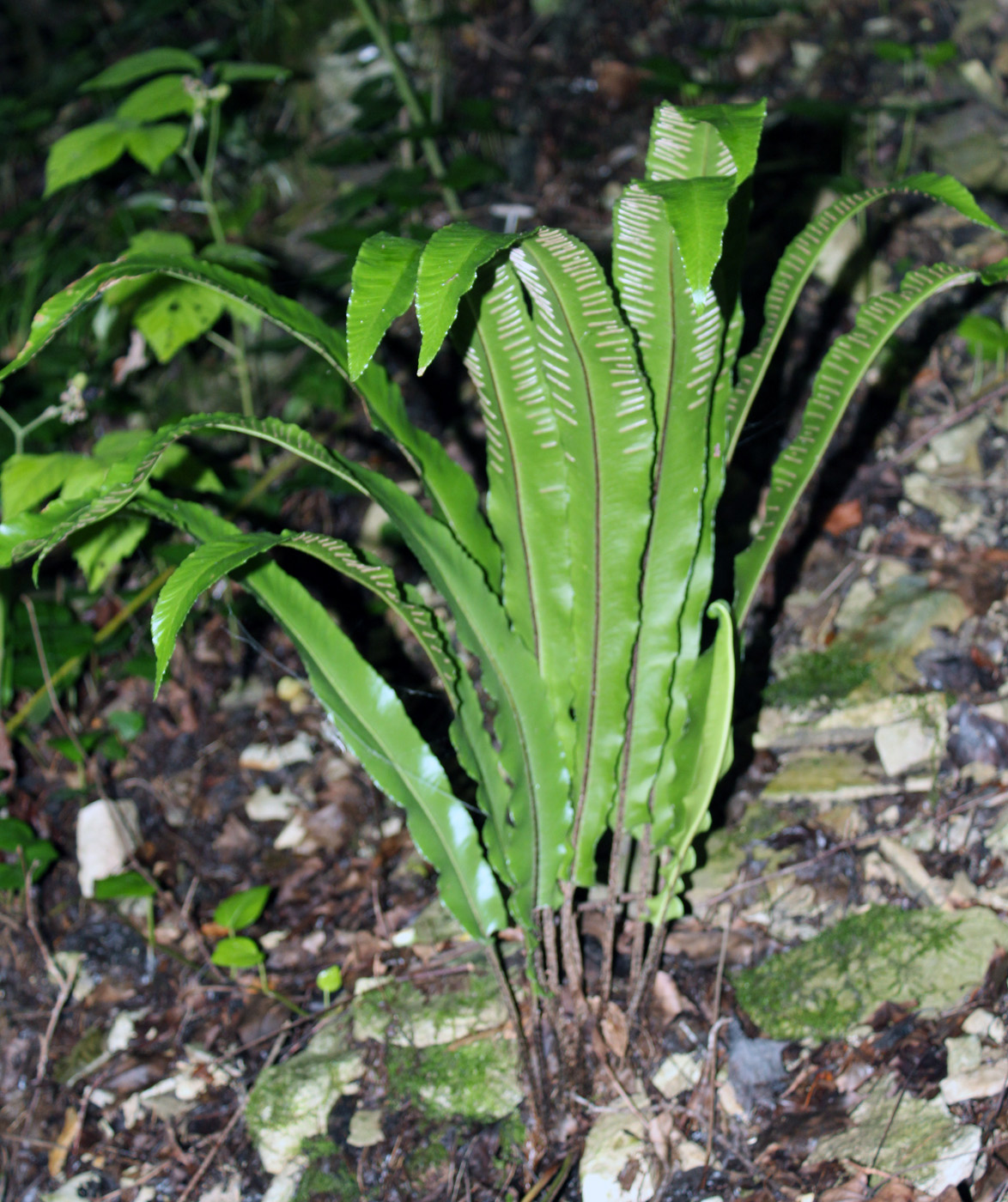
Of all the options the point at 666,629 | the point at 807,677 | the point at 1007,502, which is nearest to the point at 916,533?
the point at 1007,502

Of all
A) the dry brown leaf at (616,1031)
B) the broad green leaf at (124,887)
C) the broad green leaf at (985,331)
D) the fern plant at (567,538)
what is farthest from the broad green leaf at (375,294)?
the broad green leaf at (985,331)

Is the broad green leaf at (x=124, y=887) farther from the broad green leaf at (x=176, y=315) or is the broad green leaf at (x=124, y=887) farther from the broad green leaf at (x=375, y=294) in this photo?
the broad green leaf at (x=375, y=294)

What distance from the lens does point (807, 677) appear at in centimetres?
171

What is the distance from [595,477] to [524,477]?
92 mm

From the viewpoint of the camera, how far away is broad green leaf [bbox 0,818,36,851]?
5.70ft

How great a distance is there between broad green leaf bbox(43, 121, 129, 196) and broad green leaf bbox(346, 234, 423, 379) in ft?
3.92

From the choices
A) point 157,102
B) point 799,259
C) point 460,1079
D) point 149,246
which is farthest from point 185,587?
point 157,102

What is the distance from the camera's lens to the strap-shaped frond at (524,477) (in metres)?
0.97

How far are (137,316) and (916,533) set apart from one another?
5.16 ft

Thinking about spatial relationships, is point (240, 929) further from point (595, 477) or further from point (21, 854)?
point (595, 477)

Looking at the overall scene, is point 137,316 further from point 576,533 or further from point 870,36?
point 870,36

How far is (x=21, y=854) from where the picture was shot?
68.9 inches

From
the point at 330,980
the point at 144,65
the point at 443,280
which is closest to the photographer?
the point at 443,280

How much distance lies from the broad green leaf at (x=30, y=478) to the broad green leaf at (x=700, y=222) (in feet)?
4.06
